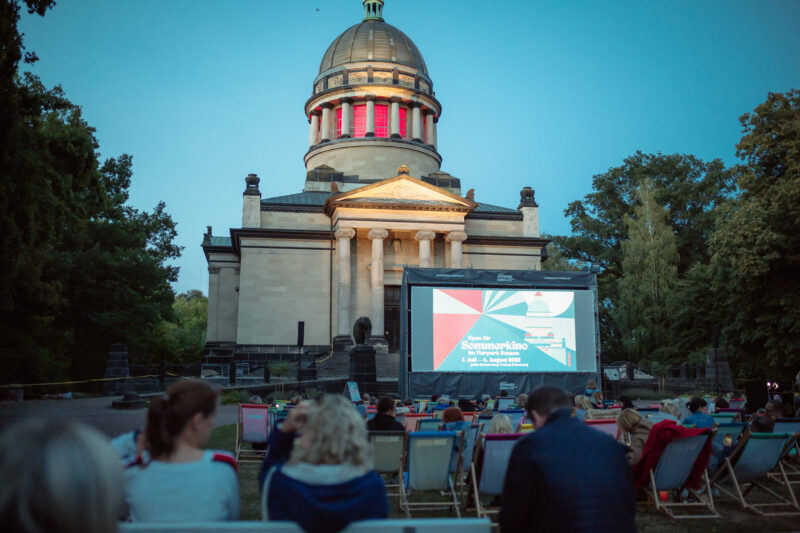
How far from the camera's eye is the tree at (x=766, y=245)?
28.0m

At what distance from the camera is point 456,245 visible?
4078 centimetres

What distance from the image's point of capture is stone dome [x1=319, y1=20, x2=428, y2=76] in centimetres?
5406

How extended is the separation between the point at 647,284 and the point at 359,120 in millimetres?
24505

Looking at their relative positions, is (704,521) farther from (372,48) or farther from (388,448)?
(372,48)

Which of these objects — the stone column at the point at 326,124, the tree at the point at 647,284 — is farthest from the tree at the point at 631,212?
→ the stone column at the point at 326,124

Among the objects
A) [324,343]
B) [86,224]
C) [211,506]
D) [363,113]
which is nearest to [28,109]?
[211,506]

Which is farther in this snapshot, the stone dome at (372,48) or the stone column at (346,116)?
the stone dome at (372,48)

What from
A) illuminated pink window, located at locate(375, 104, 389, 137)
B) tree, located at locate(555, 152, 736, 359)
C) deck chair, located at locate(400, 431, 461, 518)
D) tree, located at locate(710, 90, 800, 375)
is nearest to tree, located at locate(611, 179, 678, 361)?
tree, located at locate(555, 152, 736, 359)

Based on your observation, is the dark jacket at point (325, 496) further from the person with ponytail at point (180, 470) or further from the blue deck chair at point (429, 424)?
the blue deck chair at point (429, 424)

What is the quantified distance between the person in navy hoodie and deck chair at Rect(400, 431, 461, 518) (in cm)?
405

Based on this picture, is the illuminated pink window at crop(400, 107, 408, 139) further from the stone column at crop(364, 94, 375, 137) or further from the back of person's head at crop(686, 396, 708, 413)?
the back of person's head at crop(686, 396, 708, 413)

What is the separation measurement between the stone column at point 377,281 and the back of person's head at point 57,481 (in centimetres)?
3692

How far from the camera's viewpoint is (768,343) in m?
28.6

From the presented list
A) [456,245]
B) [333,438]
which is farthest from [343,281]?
[333,438]
